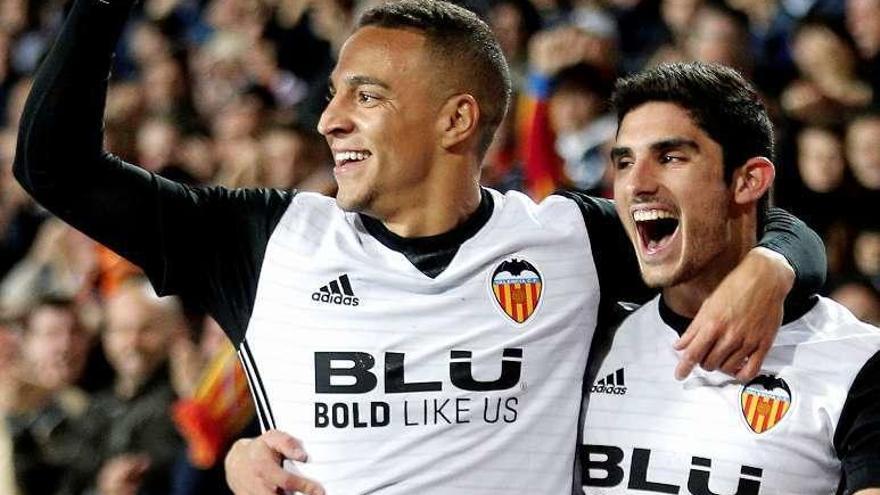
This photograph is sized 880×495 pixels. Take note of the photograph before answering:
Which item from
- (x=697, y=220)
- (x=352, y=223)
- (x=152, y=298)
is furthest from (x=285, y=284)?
(x=152, y=298)

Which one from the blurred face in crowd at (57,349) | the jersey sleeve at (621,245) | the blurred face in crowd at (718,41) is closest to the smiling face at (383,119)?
the jersey sleeve at (621,245)

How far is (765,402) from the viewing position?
9.36 ft

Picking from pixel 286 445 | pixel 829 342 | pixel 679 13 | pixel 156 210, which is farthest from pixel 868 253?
pixel 156 210

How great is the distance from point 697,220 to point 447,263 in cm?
50

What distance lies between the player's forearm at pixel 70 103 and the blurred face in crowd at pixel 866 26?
3.92m

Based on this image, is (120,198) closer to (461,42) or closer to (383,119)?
(383,119)

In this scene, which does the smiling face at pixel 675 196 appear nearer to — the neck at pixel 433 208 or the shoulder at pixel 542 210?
the shoulder at pixel 542 210

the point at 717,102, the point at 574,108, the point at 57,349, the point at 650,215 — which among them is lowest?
the point at 57,349

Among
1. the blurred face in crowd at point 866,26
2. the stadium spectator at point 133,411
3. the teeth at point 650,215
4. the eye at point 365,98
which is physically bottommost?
the stadium spectator at point 133,411

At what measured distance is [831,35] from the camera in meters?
6.04

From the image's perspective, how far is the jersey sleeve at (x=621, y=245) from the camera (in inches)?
120

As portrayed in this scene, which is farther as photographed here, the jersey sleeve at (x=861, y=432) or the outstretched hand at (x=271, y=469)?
the outstretched hand at (x=271, y=469)

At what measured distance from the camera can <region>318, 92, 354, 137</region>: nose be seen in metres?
3.06

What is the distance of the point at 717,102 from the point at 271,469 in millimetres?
1087
